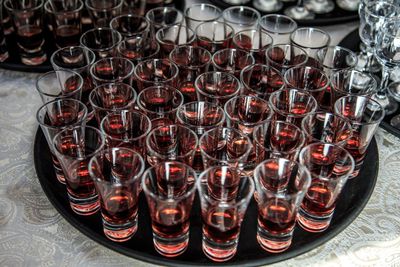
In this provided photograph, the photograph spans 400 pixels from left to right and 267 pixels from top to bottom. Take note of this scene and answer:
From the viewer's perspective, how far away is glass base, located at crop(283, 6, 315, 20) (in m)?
1.32

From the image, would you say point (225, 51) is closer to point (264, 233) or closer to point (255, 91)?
point (255, 91)

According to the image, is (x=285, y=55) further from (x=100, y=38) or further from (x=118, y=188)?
(x=118, y=188)

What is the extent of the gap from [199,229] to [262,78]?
0.30 m

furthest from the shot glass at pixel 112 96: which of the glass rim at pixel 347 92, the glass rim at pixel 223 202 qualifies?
the glass rim at pixel 347 92

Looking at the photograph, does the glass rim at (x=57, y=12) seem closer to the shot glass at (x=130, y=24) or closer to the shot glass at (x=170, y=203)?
the shot glass at (x=130, y=24)

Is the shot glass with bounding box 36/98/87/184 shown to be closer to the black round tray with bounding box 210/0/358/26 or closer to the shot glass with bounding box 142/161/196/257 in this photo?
the shot glass with bounding box 142/161/196/257

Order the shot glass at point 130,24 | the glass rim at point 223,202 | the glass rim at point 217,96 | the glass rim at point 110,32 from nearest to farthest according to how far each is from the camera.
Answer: the glass rim at point 223,202
the glass rim at point 217,96
the glass rim at point 110,32
the shot glass at point 130,24

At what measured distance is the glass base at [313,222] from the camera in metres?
0.83

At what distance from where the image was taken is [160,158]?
32.4 inches

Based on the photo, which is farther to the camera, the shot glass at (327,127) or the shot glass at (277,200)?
the shot glass at (327,127)

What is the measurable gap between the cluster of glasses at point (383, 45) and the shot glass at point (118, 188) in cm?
39

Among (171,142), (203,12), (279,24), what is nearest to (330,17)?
(279,24)

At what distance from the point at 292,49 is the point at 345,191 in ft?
0.90

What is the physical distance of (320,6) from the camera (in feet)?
4.41
